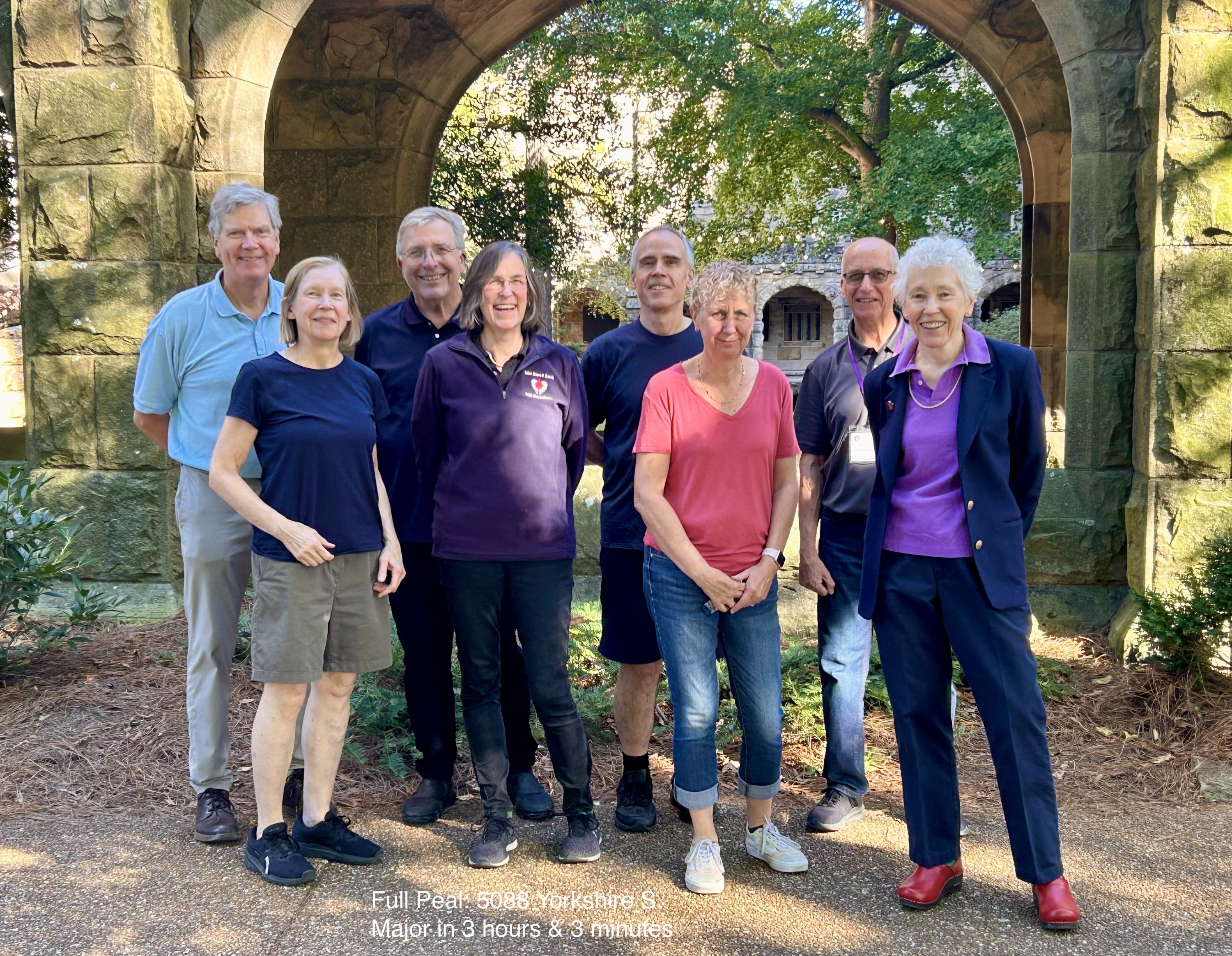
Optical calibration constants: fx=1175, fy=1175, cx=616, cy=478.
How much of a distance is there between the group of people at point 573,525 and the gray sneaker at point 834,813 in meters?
0.01

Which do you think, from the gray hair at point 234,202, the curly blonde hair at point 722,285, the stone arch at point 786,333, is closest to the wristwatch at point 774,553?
the curly blonde hair at point 722,285

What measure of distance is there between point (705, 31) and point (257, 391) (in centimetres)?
1515

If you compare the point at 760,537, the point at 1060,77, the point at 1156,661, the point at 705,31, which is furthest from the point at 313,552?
the point at 705,31

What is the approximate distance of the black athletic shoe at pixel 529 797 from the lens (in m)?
3.83

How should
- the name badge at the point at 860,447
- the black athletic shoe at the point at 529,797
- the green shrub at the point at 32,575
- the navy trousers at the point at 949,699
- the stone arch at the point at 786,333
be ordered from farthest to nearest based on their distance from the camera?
the stone arch at the point at 786,333
the green shrub at the point at 32,575
the black athletic shoe at the point at 529,797
the name badge at the point at 860,447
the navy trousers at the point at 949,699

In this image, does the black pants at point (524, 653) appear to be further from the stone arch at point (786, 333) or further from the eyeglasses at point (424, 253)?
the stone arch at point (786, 333)

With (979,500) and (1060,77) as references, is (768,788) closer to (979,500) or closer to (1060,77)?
(979,500)

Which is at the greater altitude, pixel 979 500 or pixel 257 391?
pixel 257 391

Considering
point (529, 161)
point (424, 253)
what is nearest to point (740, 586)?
point (424, 253)

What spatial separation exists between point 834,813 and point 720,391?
1454 mm

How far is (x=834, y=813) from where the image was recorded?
12.4ft

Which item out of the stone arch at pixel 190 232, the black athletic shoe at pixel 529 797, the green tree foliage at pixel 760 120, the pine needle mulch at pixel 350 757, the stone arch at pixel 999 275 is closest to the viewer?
the black athletic shoe at pixel 529 797

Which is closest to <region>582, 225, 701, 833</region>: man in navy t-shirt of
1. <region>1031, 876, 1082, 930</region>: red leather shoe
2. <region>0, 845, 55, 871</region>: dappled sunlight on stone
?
<region>1031, 876, 1082, 930</region>: red leather shoe

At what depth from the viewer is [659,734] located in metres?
4.71
